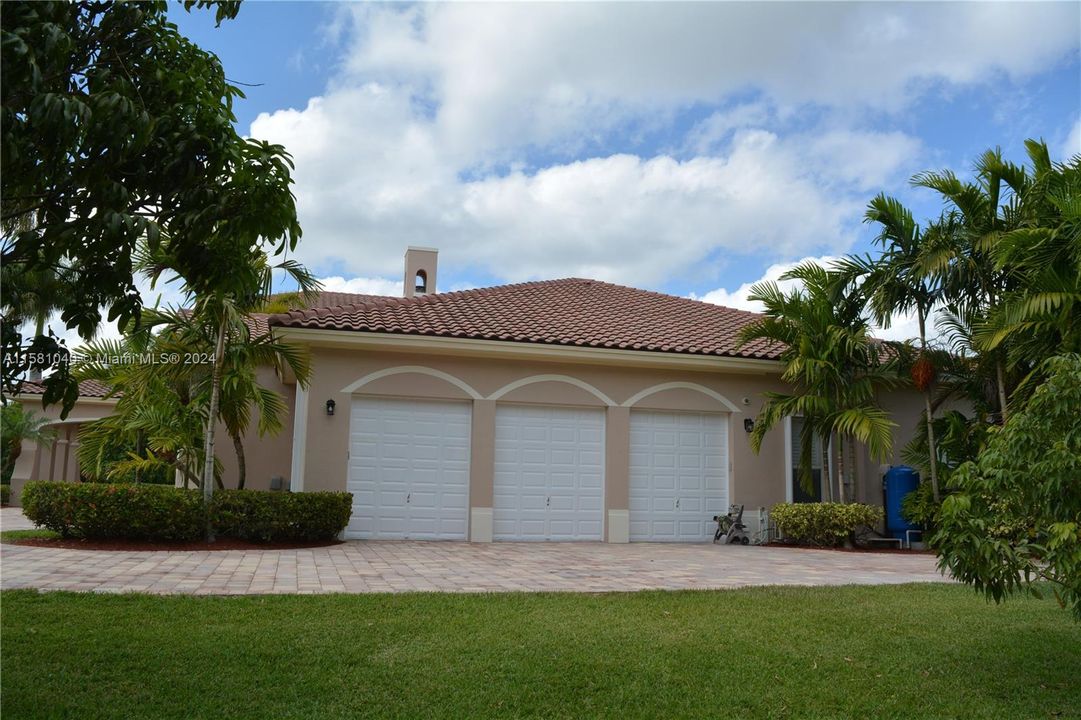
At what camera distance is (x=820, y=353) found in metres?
13.6

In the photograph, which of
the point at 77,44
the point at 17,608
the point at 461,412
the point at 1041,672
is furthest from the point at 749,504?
the point at 77,44

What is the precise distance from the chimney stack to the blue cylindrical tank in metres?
13.5

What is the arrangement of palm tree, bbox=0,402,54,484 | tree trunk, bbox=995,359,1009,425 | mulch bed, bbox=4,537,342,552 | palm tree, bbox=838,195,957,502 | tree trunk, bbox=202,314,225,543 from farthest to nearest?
palm tree, bbox=0,402,54,484 < palm tree, bbox=838,195,957,502 < tree trunk, bbox=995,359,1009,425 < tree trunk, bbox=202,314,225,543 < mulch bed, bbox=4,537,342,552

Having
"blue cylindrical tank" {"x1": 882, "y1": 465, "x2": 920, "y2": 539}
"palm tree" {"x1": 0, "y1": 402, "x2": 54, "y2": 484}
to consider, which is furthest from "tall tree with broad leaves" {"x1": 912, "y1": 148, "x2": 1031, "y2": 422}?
"palm tree" {"x1": 0, "y1": 402, "x2": 54, "y2": 484}

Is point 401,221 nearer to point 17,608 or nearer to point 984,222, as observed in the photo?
point 984,222

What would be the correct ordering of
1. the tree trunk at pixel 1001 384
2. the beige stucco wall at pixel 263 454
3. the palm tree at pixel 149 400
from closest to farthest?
the palm tree at pixel 149 400 < the tree trunk at pixel 1001 384 < the beige stucco wall at pixel 263 454

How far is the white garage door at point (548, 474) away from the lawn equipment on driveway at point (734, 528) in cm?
213

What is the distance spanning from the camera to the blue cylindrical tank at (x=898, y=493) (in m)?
14.6

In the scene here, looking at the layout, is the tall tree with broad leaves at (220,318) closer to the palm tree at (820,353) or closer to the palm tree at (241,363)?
the palm tree at (241,363)

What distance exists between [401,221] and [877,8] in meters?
15.1

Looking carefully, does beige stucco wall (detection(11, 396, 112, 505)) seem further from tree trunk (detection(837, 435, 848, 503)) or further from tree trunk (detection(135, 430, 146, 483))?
tree trunk (detection(837, 435, 848, 503))

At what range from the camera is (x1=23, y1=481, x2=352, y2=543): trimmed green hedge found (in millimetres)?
11070

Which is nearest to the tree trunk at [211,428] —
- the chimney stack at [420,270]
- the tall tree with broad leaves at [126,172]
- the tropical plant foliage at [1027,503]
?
the tall tree with broad leaves at [126,172]

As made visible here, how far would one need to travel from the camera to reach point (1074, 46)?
1100 cm
